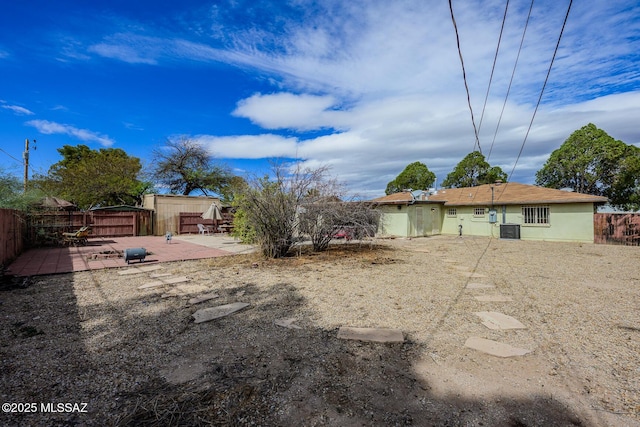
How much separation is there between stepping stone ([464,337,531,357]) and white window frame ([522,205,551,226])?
15.4 m

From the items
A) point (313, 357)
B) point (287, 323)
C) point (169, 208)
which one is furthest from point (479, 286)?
point (169, 208)

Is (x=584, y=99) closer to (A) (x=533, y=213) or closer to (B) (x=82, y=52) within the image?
(A) (x=533, y=213)

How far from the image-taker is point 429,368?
2662 mm

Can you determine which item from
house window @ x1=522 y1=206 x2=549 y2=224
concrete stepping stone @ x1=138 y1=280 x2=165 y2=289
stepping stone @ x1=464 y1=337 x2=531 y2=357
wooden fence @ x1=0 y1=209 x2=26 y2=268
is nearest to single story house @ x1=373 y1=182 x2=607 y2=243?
house window @ x1=522 y1=206 x2=549 y2=224

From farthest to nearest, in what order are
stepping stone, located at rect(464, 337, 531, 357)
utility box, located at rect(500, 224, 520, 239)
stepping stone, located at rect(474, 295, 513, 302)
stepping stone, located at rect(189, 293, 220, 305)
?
utility box, located at rect(500, 224, 520, 239)
stepping stone, located at rect(474, 295, 513, 302)
stepping stone, located at rect(189, 293, 220, 305)
stepping stone, located at rect(464, 337, 531, 357)

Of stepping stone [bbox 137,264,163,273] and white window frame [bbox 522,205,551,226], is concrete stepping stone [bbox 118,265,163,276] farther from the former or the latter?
white window frame [bbox 522,205,551,226]

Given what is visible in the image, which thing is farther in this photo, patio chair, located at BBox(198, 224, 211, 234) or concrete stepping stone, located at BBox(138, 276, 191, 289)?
patio chair, located at BBox(198, 224, 211, 234)

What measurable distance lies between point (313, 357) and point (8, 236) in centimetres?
937

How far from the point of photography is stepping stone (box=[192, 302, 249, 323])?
3.91 metres

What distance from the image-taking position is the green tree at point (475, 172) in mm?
30688

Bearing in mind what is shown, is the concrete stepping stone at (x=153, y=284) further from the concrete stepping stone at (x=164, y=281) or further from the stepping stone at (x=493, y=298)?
the stepping stone at (x=493, y=298)

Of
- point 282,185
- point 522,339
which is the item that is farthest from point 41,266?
point 522,339

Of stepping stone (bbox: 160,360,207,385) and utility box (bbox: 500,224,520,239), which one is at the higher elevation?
utility box (bbox: 500,224,520,239)

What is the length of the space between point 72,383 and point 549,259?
11.4 metres
